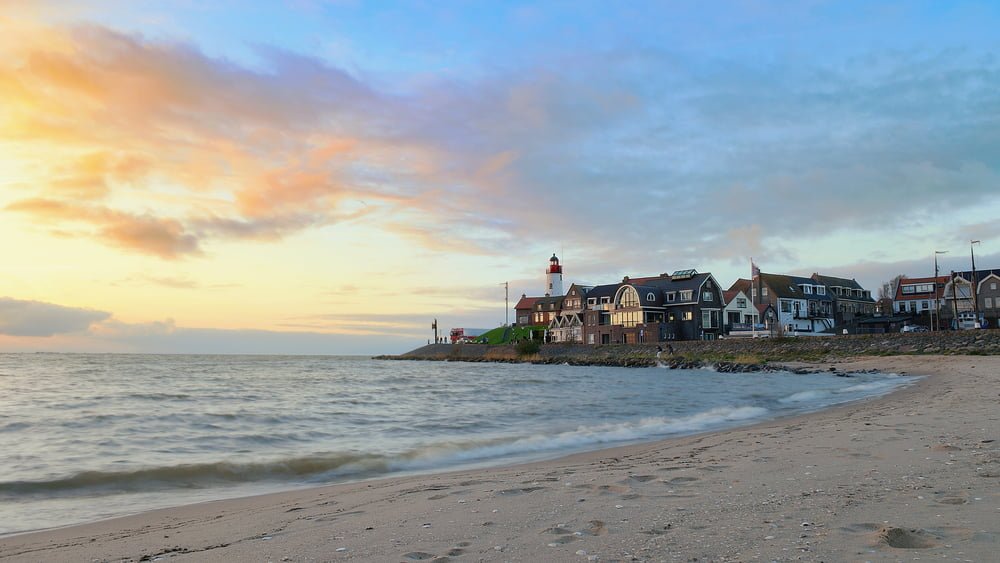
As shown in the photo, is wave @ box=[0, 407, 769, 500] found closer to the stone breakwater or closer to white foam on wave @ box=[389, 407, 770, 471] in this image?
white foam on wave @ box=[389, 407, 770, 471]

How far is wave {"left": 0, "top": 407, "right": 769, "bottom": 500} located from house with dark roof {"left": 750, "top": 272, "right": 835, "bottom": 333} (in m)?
74.7

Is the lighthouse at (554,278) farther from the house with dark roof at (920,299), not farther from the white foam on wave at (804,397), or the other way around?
the white foam on wave at (804,397)

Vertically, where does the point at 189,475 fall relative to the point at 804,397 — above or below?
above

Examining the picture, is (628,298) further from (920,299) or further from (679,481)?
(679,481)

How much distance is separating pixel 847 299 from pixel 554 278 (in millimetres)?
41920

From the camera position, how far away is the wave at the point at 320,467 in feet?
30.2

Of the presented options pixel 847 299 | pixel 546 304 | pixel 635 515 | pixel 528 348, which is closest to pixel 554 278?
pixel 546 304

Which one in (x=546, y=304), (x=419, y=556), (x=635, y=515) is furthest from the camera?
(x=546, y=304)

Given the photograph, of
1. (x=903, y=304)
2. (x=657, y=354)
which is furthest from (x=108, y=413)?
(x=903, y=304)

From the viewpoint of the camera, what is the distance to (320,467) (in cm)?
1068

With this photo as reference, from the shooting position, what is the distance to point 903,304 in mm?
89000

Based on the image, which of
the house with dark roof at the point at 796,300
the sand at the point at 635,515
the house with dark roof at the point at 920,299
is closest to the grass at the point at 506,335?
the house with dark roof at the point at 796,300

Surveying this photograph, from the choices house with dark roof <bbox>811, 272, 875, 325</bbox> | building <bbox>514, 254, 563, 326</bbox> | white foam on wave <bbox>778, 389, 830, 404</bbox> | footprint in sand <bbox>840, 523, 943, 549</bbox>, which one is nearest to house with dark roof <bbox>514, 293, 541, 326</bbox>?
building <bbox>514, 254, 563, 326</bbox>

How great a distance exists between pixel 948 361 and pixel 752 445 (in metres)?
33.7
